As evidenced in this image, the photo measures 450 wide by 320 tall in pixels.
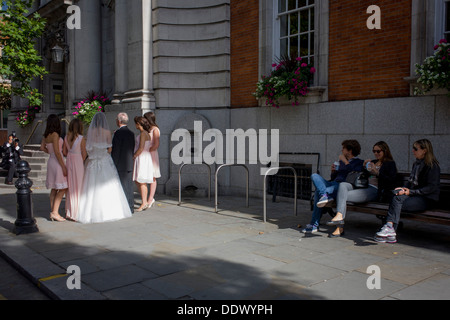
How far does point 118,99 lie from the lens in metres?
13.3

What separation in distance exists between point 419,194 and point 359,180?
97cm

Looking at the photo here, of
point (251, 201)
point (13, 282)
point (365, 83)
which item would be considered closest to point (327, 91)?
point (365, 83)

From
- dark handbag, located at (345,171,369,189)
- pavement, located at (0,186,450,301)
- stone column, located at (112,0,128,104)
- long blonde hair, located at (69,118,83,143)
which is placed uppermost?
stone column, located at (112,0,128,104)

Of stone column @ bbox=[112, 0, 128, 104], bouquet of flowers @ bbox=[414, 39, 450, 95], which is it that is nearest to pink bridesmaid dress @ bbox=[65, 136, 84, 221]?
stone column @ bbox=[112, 0, 128, 104]

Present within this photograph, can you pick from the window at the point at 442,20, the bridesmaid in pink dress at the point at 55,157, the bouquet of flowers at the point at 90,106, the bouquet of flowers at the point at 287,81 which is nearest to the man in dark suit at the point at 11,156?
the bouquet of flowers at the point at 90,106

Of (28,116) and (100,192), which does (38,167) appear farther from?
(100,192)

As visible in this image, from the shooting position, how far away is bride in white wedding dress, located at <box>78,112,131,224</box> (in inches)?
316

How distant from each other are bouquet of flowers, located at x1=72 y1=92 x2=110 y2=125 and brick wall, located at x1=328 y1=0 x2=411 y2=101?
26.2ft

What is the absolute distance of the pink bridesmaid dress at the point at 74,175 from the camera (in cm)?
822

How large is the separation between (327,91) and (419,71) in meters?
2.26

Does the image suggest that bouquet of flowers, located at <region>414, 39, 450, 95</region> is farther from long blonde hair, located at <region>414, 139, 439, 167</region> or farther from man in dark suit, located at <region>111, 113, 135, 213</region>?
man in dark suit, located at <region>111, 113, 135, 213</region>

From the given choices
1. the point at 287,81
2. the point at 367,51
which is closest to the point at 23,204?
the point at 287,81

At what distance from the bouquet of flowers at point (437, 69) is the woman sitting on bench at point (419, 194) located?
1.50 metres

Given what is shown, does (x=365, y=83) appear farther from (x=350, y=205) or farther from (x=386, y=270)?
(x=386, y=270)
